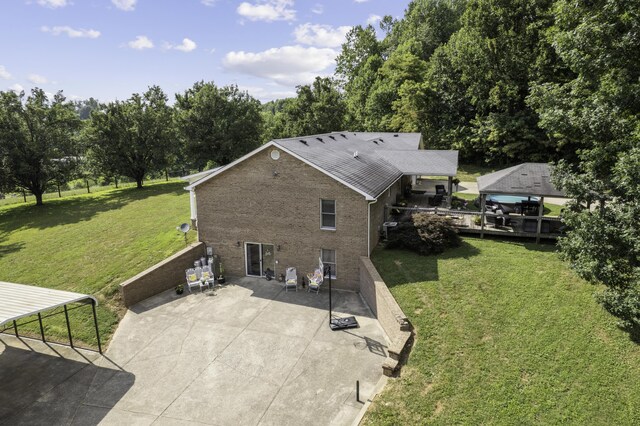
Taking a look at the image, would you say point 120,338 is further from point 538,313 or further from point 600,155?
point 600,155

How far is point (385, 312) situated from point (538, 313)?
5.33 meters

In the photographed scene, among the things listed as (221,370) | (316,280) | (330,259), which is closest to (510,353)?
(316,280)

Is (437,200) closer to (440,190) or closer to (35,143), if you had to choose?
(440,190)

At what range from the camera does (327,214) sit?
18844mm

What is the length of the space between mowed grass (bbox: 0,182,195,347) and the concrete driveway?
1.65 m

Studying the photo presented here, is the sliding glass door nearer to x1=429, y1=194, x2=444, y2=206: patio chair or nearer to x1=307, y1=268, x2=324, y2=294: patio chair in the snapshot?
x1=307, y1=268, x2=324, y2=294: patio chair

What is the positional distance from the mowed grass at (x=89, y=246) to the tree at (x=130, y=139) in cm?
641

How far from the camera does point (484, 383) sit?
1098cm

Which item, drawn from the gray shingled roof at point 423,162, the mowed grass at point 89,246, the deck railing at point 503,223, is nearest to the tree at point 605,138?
the deck railing at point 503,223

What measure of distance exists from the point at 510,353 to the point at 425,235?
7828 mm

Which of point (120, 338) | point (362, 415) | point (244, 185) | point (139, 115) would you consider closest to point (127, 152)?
point (139, 115)

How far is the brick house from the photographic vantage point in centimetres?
1836

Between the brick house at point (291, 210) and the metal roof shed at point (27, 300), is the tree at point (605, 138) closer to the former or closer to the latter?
the brick house at point (291, 210)

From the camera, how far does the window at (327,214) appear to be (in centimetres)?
1873
